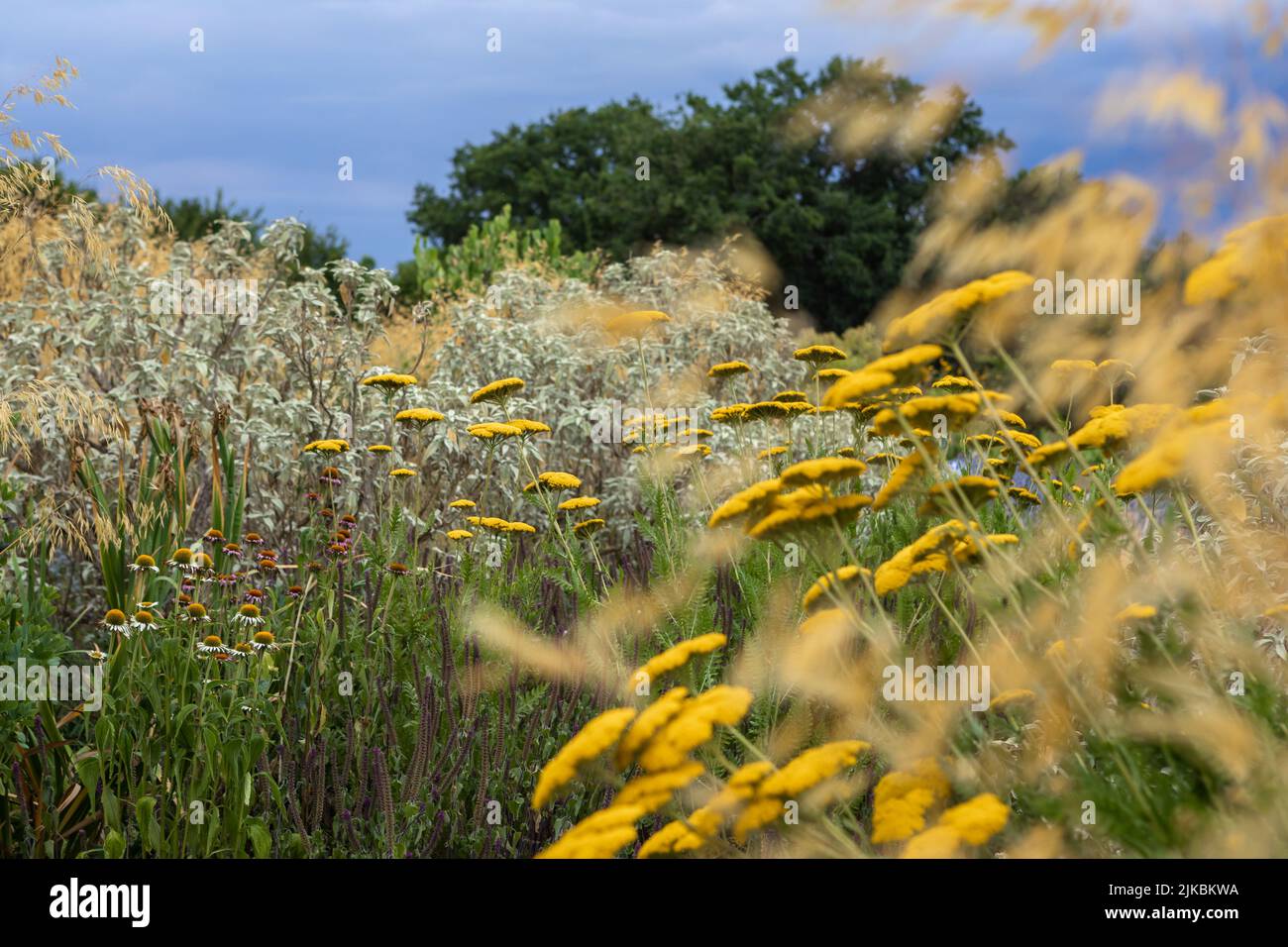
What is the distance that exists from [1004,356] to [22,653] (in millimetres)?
2636

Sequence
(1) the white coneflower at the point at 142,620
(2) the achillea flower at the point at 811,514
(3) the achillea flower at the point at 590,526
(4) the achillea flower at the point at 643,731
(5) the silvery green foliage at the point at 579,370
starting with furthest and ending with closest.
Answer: (5) the silvery green foliage at the point at 579,370
(3) the achillea flower at the point at 590,526
(1) the white coneflower at the point at 142,620
(2) the achillea flower at the point at 811,514
(4) the achillea flower at the point at 643,731

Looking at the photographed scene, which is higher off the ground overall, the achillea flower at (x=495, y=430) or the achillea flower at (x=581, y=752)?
the achillea flower at (x=495, y=430)

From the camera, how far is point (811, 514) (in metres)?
2.10

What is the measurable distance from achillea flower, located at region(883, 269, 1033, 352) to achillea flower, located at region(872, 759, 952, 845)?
0.76 metres

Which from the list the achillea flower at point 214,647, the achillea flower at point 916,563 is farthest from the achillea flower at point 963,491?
the achillea flower at point 214,647

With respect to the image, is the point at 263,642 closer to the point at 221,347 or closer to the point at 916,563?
the point at 916,563

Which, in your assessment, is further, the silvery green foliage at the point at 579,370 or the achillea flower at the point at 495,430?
the silvery green foliage at the point at 579,370

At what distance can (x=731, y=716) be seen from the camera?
1708mm

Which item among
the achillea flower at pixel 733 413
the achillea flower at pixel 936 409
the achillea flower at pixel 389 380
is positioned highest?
the achillea flower at pixel 389 380

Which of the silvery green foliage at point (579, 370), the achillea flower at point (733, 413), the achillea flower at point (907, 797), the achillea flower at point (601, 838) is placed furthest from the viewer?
the silvery green foliage at point (579, 370)

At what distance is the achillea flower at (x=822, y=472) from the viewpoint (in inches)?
81.3

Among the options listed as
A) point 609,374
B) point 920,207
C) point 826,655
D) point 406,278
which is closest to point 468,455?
point 609,374

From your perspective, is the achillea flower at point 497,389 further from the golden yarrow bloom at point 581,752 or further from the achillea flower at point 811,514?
the golden yarrow bloom at point 581,752

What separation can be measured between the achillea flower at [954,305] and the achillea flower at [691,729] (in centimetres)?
77
